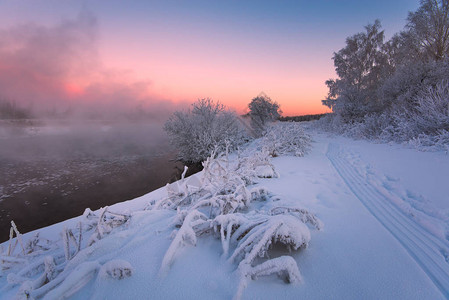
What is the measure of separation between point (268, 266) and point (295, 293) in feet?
0.54

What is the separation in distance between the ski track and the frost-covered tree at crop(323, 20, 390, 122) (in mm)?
17353

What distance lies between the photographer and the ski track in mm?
1247

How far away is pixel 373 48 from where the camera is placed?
1922 centimetres

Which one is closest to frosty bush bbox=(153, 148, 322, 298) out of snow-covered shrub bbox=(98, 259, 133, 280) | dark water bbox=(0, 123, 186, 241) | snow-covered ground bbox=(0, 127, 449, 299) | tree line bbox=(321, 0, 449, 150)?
snow-covered ground bbox=(0, 127, 449, 299)

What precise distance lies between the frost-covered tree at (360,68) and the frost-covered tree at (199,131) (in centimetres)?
1288

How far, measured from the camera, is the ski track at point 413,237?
125 cm

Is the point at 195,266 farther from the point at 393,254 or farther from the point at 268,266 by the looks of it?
the point at 393,254

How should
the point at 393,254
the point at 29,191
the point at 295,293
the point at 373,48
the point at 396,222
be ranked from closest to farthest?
the point at 295,293 < the point at 393,254 < the point at 396,222 < the point at 29,191 < the point at 373,48

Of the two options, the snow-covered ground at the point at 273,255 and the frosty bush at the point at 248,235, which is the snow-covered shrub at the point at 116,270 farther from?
the frosty bush at the point at 248,235

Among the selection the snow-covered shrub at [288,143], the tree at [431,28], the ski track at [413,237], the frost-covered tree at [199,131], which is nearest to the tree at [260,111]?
the frost-covered tree at [199,131]

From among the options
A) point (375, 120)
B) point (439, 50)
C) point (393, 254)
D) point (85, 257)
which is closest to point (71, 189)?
point (85, 257)

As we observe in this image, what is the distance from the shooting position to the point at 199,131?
34.0ft

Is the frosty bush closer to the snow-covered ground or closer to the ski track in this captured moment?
the snow-covered ground

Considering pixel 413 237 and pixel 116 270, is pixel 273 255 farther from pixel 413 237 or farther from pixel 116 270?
pixel 413 237
